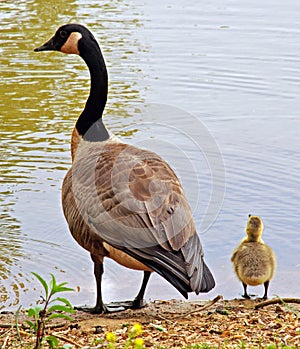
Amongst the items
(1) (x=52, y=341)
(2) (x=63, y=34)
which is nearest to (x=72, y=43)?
(2) (x=63, y=34)

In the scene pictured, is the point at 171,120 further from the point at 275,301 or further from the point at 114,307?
the point at 275,301

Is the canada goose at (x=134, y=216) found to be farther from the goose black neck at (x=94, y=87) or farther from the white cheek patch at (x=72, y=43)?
the white cheek patch at (x=72, y=43)

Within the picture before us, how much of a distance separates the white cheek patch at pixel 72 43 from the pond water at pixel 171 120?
1.96m

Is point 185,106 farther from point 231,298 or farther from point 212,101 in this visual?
point 231,298

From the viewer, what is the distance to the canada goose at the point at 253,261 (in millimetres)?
6414

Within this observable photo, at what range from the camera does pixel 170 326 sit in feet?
17.6

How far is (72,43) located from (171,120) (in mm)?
4083

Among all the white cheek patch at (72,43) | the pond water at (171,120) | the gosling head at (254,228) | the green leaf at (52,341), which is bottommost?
the pond water at (171,120)

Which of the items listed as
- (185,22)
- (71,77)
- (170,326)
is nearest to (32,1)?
(185,22)

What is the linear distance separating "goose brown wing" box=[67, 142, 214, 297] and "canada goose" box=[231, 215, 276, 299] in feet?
3.88

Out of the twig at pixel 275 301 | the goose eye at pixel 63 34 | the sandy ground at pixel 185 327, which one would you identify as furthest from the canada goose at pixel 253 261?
the goose eye at pixel 63 34

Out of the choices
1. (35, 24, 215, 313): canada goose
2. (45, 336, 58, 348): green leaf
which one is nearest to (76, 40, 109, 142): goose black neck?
(35, 24, 215, 313): canada goose

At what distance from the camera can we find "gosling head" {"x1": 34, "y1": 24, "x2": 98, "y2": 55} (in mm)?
7035

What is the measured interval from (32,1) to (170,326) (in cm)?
1578
